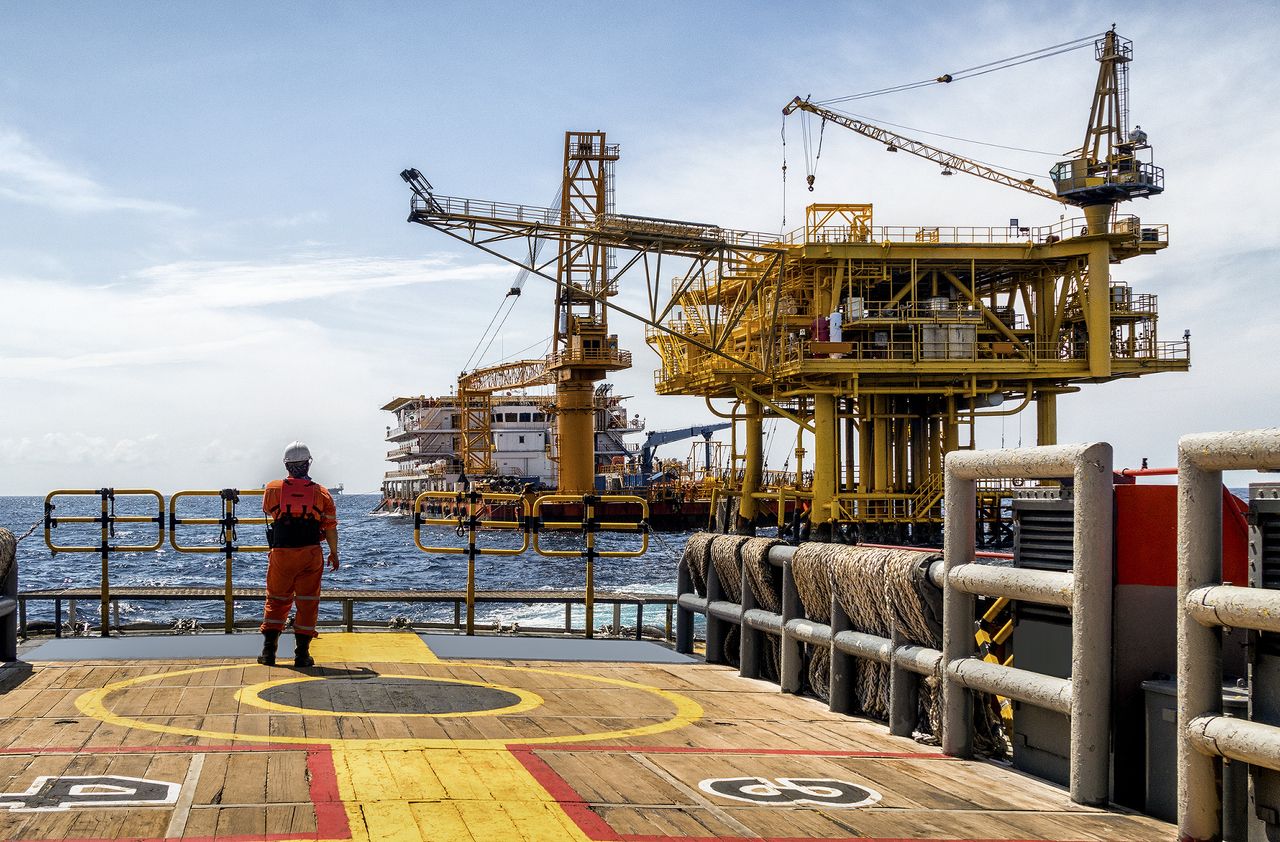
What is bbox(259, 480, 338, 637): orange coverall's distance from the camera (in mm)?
9914

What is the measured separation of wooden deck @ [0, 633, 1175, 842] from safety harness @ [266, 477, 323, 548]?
3.80 feet

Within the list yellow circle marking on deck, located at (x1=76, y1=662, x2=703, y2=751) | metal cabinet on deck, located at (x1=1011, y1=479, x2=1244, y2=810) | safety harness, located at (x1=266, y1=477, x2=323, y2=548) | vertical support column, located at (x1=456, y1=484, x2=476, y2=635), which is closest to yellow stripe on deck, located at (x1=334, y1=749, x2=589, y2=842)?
yellow circle marking on deck, located at (x1=76, y1=662, x2=703, y2=751)

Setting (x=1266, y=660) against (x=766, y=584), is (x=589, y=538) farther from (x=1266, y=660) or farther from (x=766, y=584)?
(x=1266, y=660)

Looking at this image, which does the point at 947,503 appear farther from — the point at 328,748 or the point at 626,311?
the point at 626,311

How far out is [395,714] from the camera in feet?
25.5

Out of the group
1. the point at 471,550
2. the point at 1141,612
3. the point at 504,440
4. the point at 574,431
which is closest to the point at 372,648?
the point at 471,550

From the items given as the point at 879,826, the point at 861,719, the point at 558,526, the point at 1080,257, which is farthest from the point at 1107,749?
the point at 1080,257

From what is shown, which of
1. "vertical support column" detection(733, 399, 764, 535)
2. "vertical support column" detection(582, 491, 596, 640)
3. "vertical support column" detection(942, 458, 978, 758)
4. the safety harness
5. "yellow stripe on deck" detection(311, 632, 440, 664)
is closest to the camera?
"vertical support column" detection(942, 458, 978, 758)

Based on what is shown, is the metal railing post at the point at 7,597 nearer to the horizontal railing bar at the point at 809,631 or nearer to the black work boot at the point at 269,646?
the black work boot at the point at 269,646

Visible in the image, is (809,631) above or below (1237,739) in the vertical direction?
below

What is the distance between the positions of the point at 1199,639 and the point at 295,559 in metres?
7.11

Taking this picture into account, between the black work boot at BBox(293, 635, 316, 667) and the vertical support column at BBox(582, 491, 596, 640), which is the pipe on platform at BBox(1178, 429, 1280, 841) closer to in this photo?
the black work boot at BBox(293, 635, 316, 667)

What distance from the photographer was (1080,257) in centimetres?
3759

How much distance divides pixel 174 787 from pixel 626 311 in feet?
94.6
